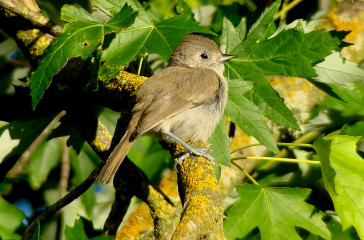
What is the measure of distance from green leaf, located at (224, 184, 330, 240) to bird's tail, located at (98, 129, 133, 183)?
A: 27.6 inches

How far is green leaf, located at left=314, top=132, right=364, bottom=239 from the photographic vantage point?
9.23 ft

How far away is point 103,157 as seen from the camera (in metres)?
3.43

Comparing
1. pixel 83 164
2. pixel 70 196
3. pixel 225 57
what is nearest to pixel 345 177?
pixel 225 57

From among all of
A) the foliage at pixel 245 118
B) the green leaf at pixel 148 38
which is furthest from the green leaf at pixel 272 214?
the green leaf at pixel 148 38

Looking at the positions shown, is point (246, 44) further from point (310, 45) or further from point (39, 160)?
point (39, 160)

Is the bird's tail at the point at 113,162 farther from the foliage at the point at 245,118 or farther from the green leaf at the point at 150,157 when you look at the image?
the green leaf at the point at 150,157

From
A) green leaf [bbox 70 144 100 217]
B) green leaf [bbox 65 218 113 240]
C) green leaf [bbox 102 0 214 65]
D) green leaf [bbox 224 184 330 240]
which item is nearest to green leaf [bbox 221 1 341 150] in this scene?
green leaf [bbox 224 184 330 240]

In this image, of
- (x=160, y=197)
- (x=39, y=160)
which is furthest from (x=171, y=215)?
(x=39, y=160)

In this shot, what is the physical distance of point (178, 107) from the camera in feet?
11.7

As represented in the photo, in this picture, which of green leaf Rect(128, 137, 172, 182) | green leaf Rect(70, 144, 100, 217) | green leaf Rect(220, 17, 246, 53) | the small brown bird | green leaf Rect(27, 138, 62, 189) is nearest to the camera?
the small brown bird

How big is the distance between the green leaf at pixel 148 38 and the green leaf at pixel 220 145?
1.92ft

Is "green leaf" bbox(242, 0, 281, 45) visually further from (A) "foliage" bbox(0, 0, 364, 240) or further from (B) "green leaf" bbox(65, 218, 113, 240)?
(B) "green leaf" bbox(65, 218, 113, 240)

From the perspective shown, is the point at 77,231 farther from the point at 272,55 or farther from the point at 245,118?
the point at 272,55

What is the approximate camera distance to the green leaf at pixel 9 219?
11.9ft
